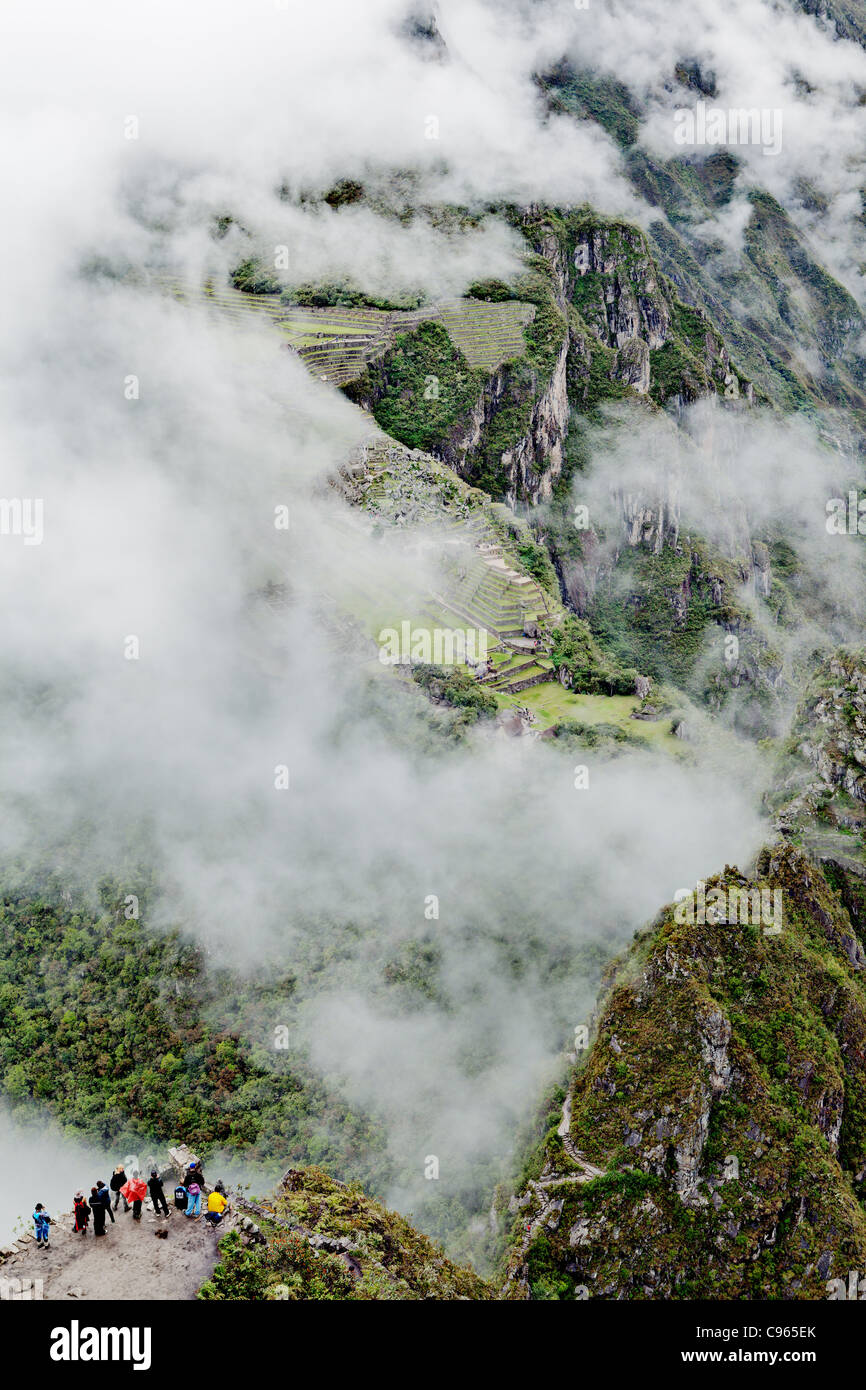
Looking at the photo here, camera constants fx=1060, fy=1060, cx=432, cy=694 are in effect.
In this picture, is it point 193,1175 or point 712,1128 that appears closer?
point 193,1175

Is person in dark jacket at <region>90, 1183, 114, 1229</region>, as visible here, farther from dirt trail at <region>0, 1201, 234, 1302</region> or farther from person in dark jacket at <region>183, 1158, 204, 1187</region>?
person in dark jacket at <region>183, 1158, 204, 1187</region>

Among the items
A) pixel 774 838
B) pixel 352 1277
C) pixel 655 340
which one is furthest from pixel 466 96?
pixel 352 1277

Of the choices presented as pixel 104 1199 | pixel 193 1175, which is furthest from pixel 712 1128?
pixel 104 1199

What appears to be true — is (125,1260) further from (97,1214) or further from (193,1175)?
(193,1175)

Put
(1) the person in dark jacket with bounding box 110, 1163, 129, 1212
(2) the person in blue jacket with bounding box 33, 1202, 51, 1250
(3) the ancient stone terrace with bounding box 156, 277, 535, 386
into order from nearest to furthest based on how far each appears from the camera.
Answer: (2) the person in blue jacket with bounding box 33, 1202, 51, 1250
(1) the person in dark jacket with bounding box 110, 1163, 129, 1212
(3) the ancient stone terrace with bounding box 156, 277, 535, 386

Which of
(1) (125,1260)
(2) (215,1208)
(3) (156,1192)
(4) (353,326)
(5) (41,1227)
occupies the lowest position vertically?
(1) (125,1260)

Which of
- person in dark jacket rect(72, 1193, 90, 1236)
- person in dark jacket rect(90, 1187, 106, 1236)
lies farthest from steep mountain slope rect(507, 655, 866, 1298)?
person in dark jacket rect(72, 1193, 90, 1236)

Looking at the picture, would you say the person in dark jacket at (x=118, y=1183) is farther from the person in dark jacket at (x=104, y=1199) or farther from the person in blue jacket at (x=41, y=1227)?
the person in blue jacket at (x=41, y=1227)
